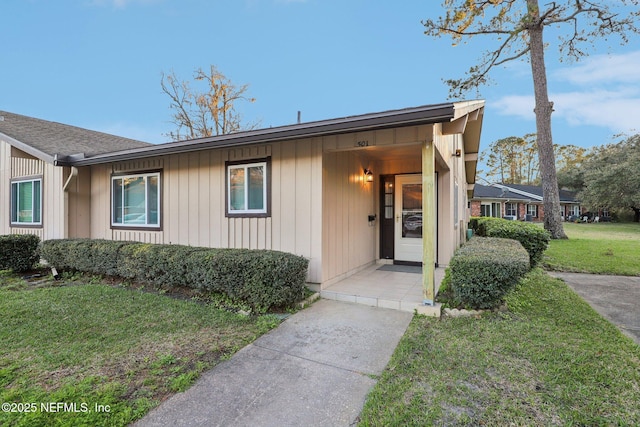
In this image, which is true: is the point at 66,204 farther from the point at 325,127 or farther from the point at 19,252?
the point at 325,127

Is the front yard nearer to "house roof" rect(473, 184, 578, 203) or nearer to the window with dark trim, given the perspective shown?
the window with dark trim

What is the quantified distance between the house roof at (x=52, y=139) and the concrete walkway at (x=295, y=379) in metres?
6.35

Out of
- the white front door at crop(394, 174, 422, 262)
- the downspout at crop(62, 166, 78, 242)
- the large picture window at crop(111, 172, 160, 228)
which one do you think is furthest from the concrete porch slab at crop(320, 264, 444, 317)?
the downspout at crop(62, 166, 78, 242)

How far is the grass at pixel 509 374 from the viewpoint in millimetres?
2184

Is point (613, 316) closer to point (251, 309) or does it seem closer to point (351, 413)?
point (351, 413)

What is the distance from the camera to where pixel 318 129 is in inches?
173

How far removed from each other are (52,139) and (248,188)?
6.81m

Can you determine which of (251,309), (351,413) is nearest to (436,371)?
(351,413)

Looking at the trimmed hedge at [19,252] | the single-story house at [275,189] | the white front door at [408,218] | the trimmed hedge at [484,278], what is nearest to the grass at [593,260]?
the single-story house at [275,189]

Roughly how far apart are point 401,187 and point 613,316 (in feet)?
13.7

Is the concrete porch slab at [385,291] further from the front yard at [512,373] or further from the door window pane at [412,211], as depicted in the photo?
the door window pane at [412,211]

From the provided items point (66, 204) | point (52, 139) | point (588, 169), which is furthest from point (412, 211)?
point (588, 169)

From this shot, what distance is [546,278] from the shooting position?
258 inches

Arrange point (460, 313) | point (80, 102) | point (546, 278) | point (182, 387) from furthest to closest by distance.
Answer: point (80, 102) < point (546, 278) < point (460, 313) < point (182, 387)
